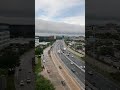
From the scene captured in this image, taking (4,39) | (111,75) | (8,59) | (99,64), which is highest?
(4,39)

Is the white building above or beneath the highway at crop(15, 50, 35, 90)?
above

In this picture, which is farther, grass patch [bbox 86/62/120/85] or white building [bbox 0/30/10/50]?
grass patch [bbox 86/62/120/85]

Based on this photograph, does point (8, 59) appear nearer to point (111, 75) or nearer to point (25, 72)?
point (25, 72)

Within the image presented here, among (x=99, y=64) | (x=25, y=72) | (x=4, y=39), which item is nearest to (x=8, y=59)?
(x=4, y=39)

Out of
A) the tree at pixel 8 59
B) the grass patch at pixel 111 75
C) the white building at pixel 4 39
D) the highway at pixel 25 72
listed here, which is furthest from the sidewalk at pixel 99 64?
the white building at pixel 4 39

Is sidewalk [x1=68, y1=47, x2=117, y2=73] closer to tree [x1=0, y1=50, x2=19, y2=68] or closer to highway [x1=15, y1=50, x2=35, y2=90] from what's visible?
highway [x1=15, y1=50, x2=35, y2=90]

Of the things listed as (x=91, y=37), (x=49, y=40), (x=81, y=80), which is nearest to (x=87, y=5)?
(x=91, y=37)

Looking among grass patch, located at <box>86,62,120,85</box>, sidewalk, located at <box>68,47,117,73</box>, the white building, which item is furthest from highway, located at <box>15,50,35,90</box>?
grass patch, located at <box>86,62,120,85</box>

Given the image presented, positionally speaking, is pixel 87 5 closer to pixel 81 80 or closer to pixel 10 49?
pixel 10 49
